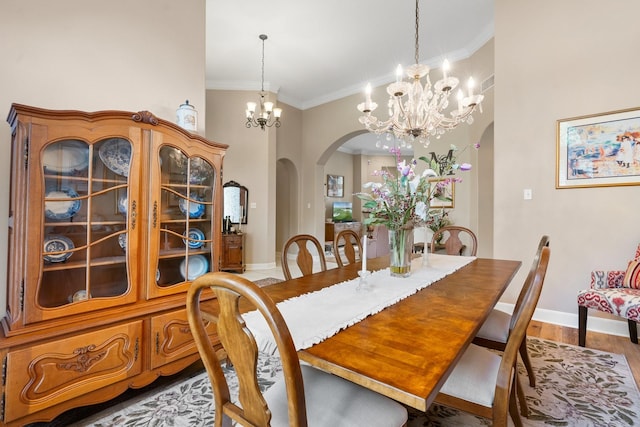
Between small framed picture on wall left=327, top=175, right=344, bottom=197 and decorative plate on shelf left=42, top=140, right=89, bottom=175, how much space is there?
26.2 ft

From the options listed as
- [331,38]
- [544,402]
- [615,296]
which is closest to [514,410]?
[544,402]

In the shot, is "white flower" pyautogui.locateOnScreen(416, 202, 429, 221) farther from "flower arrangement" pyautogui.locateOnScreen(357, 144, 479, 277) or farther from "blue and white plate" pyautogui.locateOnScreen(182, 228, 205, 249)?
"blue and white plate" pyautogui.locateOnScreen(182, 228, 205, 249)

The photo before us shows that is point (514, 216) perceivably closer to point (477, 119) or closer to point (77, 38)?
point (477, 119)

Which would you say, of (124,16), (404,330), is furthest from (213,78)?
(404,330)

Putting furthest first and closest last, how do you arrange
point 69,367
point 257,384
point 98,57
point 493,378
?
point 98,57 → point 69,367 → point 493,378 → point 257,384

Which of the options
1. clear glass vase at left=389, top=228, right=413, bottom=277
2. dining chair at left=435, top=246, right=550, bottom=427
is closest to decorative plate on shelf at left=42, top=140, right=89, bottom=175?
clear glass vase at left=389, top=228, right=413, bottom=277

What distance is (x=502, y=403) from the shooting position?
1025 mm

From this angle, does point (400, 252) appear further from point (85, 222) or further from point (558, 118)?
point (558, 118)

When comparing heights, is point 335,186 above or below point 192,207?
above

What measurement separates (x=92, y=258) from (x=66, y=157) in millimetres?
586

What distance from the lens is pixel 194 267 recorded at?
219 centimetres

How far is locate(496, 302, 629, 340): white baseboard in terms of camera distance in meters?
2.57

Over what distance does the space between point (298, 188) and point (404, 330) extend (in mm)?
5766

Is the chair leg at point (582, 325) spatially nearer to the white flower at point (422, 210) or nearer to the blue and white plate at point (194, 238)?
the white flower at point (422, 210)
